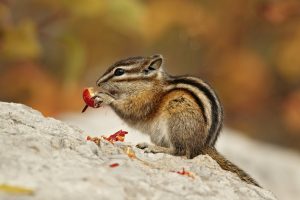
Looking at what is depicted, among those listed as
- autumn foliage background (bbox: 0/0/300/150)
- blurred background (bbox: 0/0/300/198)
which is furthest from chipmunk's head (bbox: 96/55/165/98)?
blurred background (bbox: 0/0/300/198)

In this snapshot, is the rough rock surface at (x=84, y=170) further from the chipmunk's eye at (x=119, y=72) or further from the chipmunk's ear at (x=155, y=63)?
the chipmunk's ear at (x=155, y=63)

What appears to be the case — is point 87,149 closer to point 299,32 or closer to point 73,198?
point 73,198

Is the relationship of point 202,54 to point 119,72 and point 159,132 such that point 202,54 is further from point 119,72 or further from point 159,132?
point 159,132

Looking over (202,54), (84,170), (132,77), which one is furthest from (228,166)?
(202,54)

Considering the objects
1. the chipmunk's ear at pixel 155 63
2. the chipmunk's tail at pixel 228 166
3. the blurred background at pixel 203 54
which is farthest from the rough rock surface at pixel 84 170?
the blurred background at pixel 203 54

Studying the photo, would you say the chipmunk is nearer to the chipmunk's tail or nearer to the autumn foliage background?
the chipmunk's tail
